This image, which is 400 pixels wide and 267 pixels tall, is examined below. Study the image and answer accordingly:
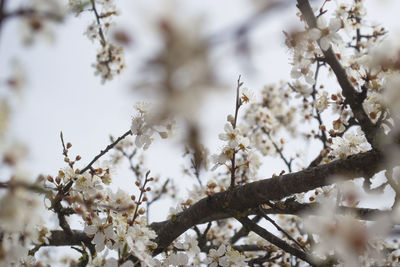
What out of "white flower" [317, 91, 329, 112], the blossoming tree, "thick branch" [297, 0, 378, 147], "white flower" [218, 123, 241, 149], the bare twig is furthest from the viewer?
"white flower" [317, 91, 329, 112]

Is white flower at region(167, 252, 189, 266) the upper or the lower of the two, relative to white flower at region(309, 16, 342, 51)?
lower

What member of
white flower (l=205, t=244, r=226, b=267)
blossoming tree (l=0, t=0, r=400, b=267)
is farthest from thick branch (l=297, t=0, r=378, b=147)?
white flower (l=205, t=244, r=226, b=267)

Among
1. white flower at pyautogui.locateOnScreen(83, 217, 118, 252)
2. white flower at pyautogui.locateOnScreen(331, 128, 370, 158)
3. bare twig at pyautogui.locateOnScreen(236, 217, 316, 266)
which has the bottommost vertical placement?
bare twig at pyautogui.locateOnScreen(236, 217, 316, 266)

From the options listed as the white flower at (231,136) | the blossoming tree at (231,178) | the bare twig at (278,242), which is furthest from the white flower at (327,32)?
the bare twig at (278,242)

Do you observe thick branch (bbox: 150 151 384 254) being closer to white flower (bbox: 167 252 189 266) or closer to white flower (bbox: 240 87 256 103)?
white flower (bbox: 167 252 189 266)

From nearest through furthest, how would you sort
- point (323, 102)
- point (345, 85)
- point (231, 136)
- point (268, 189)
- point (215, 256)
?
point (345, 85)
point (268, 189)
point (231, 136)
point (323, 102)
point (215, 256)

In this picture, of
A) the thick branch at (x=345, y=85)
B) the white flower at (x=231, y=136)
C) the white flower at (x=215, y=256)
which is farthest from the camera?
the white flower at (x=215, y=256)

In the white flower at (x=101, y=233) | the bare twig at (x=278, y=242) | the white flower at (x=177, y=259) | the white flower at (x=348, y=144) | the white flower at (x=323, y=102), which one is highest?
the white flower at (x=323, y=102)

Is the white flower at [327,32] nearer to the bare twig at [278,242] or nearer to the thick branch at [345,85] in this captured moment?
the thick branch at [345,85]

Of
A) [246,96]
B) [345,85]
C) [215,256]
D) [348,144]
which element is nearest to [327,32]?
[345,85]

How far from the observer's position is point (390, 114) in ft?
6.10

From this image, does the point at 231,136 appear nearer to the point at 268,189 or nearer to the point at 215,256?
the point at 268,189

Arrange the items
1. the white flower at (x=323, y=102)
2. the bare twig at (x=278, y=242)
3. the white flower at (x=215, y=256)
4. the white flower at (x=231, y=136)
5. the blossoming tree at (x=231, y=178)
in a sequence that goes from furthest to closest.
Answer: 1. the white flower at (x=215, y=256)
2. the white flower at (x=323, y=102)
3. the white flower at (x=231, y=136)
4. the bare twig at (x=278, y=242)
5. the blossoming tree at (x=231, y=178)

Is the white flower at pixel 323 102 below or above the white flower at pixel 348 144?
above
